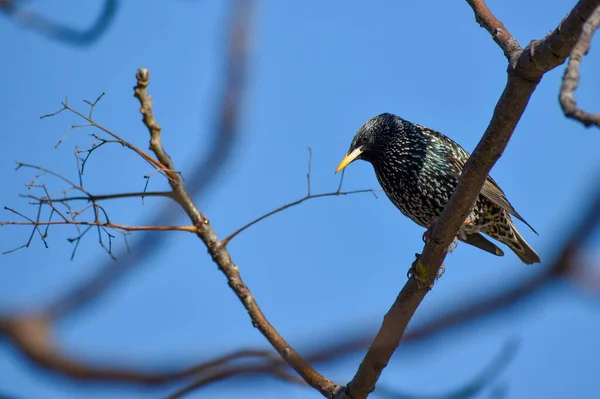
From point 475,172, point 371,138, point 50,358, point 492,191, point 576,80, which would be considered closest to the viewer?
point 50,358

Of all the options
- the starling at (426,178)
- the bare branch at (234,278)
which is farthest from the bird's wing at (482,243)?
the bare branch at (234,278)

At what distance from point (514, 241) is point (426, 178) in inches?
43.4

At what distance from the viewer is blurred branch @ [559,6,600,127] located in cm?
161

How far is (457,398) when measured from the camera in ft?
6.02

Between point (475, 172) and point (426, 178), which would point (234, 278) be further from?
point (426, 178)

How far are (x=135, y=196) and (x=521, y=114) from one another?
2028 mm

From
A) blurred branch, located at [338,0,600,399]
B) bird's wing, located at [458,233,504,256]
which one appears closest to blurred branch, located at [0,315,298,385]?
blurred branch, located at [338,0,600,399]

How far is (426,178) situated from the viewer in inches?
257

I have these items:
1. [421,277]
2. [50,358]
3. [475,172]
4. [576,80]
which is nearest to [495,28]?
[475,172]

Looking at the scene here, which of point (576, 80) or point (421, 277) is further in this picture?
point (421, 277)

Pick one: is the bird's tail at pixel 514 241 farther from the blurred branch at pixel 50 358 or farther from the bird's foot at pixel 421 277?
the blurred branch at pixel 50 358

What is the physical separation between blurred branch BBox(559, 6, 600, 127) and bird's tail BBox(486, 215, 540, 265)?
4310mm

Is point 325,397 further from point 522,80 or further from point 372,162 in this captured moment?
point 372,162

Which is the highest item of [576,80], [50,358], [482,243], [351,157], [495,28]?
[351,157]
